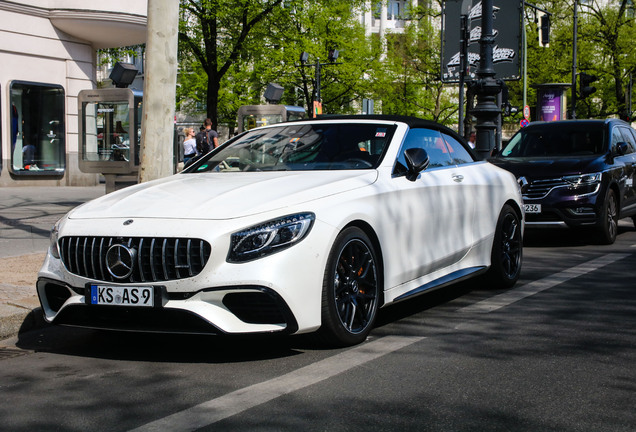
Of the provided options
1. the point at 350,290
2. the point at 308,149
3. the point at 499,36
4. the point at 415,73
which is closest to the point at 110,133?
the point at 499,36

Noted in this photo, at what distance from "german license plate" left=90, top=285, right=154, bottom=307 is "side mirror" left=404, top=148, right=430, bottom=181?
214cm

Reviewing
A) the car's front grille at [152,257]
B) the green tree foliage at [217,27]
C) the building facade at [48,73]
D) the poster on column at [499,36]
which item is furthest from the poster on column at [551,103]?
the car's front grille at [152,257]

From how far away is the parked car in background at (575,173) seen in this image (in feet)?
36.7

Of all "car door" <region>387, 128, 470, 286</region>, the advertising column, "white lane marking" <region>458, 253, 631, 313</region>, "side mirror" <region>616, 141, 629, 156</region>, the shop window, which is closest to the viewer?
"car door" <region>387, 128, 470, 286</region>

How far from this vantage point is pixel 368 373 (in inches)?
184

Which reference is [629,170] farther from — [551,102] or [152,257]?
[551,102]

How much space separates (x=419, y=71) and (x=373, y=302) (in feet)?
158

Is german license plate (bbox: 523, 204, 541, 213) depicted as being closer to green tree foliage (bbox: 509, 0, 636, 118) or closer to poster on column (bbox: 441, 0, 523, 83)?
poster on column (bbox: 441, 0, 523, 83)

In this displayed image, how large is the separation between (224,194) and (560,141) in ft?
27.4

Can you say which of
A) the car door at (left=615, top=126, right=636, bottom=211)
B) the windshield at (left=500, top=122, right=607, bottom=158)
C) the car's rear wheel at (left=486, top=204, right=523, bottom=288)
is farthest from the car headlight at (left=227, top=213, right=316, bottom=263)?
the car door at (left=615, top=126, right=636, bottom=211)

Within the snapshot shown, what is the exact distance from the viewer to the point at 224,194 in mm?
5238

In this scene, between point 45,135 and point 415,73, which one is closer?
point 45,135

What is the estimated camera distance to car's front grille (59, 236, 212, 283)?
15.6ft

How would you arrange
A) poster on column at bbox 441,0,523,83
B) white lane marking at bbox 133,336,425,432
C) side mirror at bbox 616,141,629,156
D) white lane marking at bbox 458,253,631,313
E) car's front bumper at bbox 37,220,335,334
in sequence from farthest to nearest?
1. poster on column at bbox 441,0,523,83
2. side mirror at bbox 616,141,629,156
3. white lane marking at bbox 458,253,631,313
4. car's front bumper at bbox 37,220,335,334
5. white lane marking at bbox 133,336,425,432
